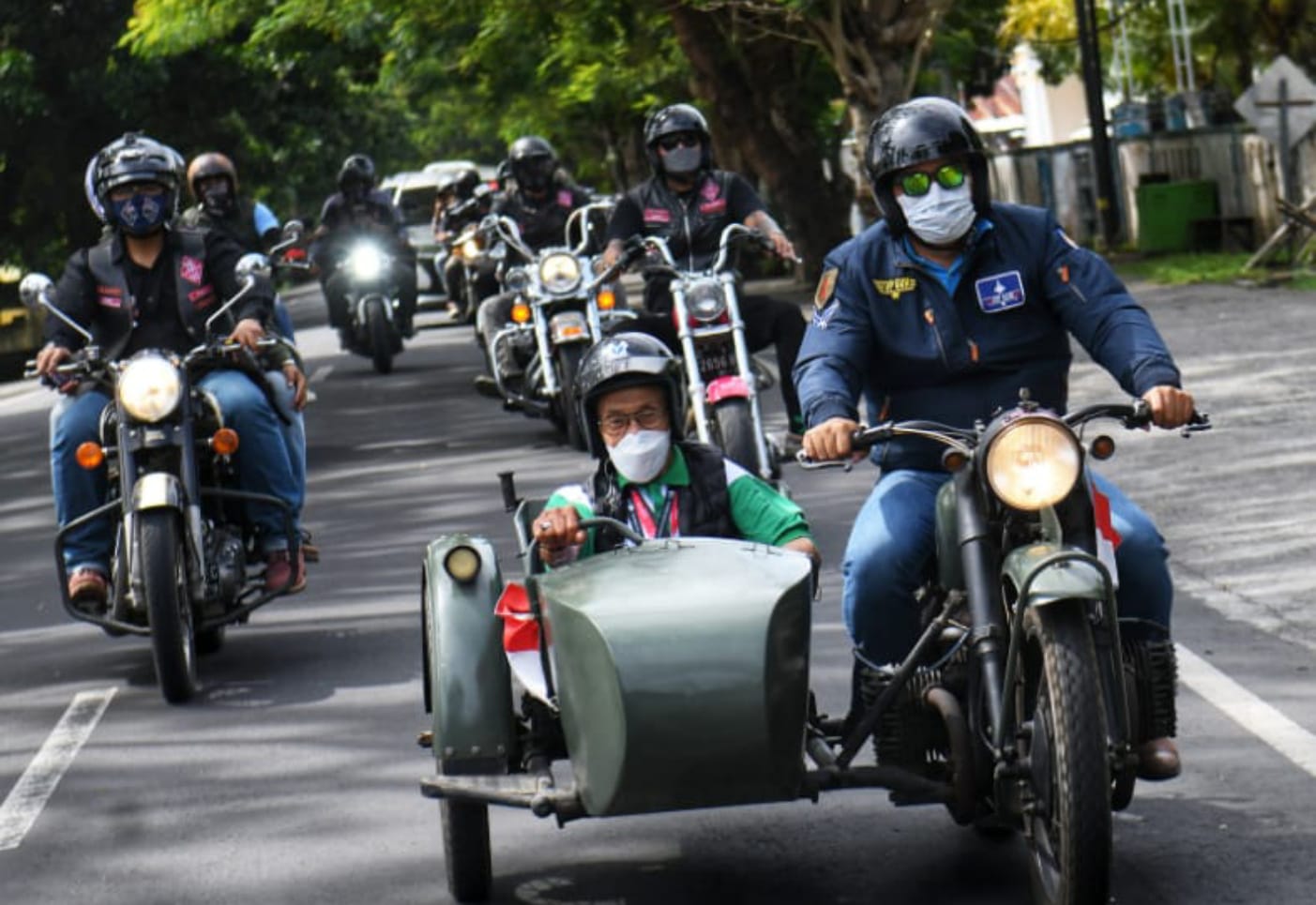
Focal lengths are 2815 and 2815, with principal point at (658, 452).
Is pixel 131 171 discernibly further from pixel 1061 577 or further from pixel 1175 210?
pixel 1175 210

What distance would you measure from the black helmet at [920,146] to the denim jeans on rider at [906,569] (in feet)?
2.35

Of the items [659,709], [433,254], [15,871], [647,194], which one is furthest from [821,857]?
[433,254]

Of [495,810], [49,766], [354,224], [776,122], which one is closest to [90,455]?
[49,766]

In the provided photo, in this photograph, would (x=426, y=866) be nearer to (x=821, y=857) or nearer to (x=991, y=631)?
(x=821, y=857)

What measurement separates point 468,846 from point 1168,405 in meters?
1.85

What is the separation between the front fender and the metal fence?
18.6 meters

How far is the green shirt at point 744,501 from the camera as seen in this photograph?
6520 mm

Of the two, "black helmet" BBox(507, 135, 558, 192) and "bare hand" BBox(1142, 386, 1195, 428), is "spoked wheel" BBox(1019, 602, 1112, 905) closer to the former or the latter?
"bare hand" BBox(1142, 386, 1195, 428)

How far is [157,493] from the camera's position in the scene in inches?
367

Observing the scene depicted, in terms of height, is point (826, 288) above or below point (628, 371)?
above

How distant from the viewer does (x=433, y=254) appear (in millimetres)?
43438

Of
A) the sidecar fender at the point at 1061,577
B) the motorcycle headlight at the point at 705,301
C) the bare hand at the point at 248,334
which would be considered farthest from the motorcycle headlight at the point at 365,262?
the sidecar fender at the point at 1061,577

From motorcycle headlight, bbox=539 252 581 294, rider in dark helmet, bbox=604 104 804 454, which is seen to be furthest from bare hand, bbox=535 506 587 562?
motorcycle headlight, bbox=539 252 581 294

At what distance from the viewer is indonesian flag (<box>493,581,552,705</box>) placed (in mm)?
6141
